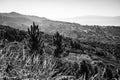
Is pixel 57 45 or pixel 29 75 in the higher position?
pixel 29 75

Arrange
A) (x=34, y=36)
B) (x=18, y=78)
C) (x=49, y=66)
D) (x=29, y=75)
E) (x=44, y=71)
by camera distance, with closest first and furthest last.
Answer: (x=18, y=78) < (x=29, y=75) < (x=44, y=71) < (x=49, y=66) < (x=34, y=36)

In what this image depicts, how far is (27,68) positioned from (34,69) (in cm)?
15

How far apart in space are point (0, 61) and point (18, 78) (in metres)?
0.71

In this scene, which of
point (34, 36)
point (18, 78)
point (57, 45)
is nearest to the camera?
point (18, 78)

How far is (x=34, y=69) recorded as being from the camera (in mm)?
2416

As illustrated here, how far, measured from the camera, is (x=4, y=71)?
1.99 meters

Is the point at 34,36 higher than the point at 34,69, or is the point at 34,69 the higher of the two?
the point at 34,69

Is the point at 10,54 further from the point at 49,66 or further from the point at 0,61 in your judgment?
the point at 49,66

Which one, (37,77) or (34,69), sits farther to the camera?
(34,69)

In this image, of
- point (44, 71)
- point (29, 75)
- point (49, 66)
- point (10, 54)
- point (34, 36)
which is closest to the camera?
point (29, 75)

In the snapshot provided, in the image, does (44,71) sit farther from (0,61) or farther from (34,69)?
(0,61)

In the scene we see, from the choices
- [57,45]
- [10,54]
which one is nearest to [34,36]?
[10,54]

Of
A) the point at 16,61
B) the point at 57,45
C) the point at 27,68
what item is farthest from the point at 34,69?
the point at 57,45

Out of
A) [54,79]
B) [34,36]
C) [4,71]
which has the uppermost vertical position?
[4,71]
